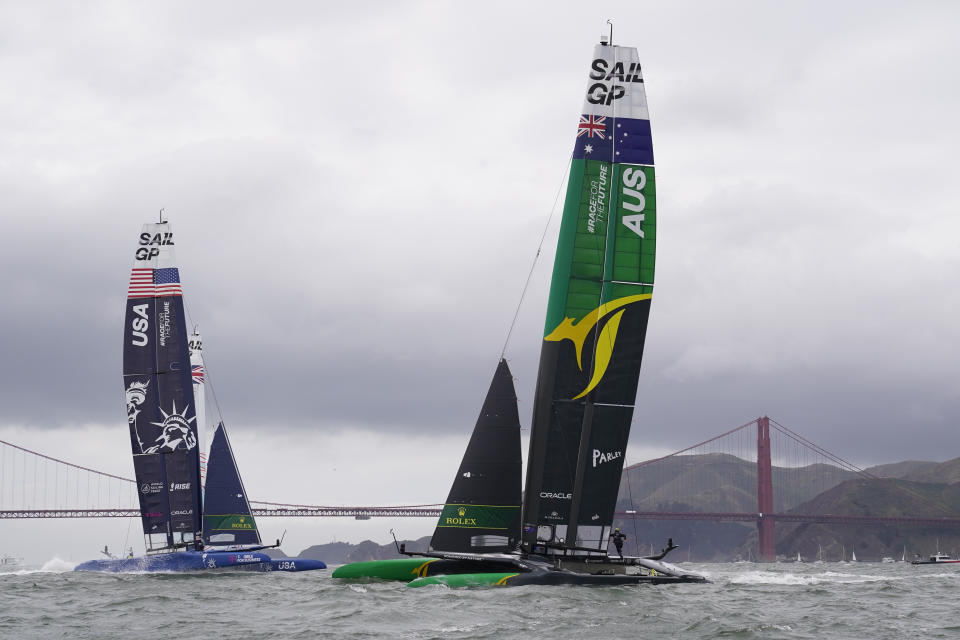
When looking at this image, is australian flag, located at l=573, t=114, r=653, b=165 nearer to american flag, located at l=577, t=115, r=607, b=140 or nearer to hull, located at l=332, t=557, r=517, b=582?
american flag, located at l=577, t=115, r=607, b=140

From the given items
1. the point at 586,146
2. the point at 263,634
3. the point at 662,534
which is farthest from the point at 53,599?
the point at 662,534

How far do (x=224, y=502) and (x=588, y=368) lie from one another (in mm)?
13512

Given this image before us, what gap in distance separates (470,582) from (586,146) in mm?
6476

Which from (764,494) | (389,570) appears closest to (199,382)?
(389,570)

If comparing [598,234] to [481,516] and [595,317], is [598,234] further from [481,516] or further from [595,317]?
[481,516]

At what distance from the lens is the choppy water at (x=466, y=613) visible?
12.6 meters

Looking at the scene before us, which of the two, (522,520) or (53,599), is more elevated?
(522,520)

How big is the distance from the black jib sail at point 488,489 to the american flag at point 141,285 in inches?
448

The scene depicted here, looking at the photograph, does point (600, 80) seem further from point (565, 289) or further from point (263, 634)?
point (263, 634)

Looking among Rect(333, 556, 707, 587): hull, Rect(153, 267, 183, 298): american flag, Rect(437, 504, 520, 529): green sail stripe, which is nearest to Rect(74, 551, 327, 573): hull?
Rect(153, 267, 183, 298): american flag

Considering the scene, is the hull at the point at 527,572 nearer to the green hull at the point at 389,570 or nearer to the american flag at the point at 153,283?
the green hull at the point at 389,570

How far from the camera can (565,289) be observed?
56.6 feet

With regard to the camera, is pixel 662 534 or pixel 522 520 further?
pixel 662 534

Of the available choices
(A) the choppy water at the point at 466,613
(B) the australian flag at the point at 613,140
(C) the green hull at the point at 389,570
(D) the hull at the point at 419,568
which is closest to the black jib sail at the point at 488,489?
(D) the hull at the point at 419,568
